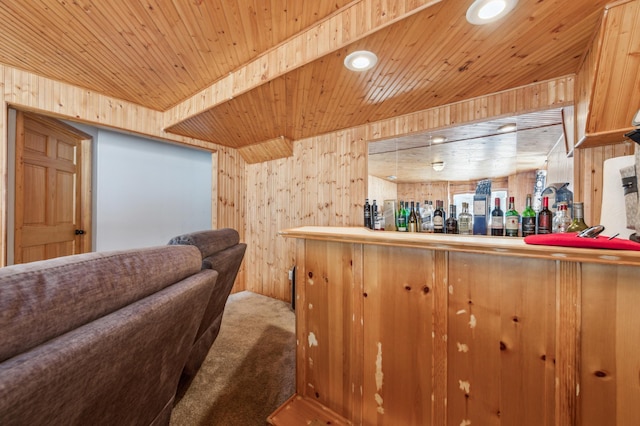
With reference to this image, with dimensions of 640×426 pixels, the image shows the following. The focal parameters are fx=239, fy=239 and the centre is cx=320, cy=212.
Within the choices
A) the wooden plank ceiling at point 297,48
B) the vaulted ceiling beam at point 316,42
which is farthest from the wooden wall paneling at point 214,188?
the vaulted ceiling beam at point 316,42

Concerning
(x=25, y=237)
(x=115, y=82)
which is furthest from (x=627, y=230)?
(x=25, y=237)

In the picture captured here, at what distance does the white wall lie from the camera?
3309 mm

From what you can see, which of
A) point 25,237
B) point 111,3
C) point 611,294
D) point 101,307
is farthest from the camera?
point 25,237

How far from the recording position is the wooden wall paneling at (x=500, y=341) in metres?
0.89

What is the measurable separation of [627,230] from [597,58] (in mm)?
963

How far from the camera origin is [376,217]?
2.65 meters

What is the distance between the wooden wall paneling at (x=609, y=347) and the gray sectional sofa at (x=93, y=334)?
1.47m

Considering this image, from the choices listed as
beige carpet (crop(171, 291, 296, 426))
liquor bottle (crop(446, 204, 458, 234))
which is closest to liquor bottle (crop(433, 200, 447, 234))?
liquor bottle (crop(446, 204, 458, 234))

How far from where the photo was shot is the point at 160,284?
3.01 feet

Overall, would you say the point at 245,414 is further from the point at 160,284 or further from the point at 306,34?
the point at 306,34

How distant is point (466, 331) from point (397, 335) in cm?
31

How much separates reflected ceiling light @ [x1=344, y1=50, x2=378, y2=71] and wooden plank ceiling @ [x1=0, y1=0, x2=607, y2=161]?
1.7 inches

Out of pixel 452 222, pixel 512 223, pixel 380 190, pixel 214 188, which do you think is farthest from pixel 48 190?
pixel 512 223

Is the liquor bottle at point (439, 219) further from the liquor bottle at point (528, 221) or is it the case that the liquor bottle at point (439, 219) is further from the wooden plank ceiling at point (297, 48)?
the wooden plank ceiling at point (297, 48)
